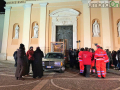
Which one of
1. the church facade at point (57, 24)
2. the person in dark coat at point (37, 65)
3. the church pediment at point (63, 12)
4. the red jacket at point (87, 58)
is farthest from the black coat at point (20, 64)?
the church pediment at point (63, 12)

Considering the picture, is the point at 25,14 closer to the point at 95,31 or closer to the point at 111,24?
the point at 95,31

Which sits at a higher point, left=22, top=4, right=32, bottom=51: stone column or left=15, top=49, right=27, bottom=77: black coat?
left=22, top=4, right=32, bottom=51: stone column

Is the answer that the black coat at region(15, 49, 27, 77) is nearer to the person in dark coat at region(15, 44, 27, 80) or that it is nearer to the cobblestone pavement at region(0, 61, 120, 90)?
the person in dark coat at region(15, 44, 27, 80)

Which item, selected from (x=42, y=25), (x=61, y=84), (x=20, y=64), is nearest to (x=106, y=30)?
(x=42, y=25)

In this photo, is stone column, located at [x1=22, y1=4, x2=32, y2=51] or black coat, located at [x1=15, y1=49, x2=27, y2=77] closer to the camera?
black coat, located at [x1=15, y1=49, x2=27, y2=77]

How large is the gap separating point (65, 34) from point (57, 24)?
1889 millimetres

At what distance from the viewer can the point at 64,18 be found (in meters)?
13.7

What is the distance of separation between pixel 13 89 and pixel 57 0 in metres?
13.5

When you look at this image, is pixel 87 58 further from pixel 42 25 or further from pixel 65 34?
pixel 42 25

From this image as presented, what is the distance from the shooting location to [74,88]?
370 cm

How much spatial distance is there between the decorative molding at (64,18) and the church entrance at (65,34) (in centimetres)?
78

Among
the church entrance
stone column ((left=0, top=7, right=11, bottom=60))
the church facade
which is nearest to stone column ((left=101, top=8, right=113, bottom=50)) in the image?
the church facade

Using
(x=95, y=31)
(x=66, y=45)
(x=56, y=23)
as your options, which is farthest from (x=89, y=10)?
(x=66, y=45)

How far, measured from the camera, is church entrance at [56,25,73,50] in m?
13.8
